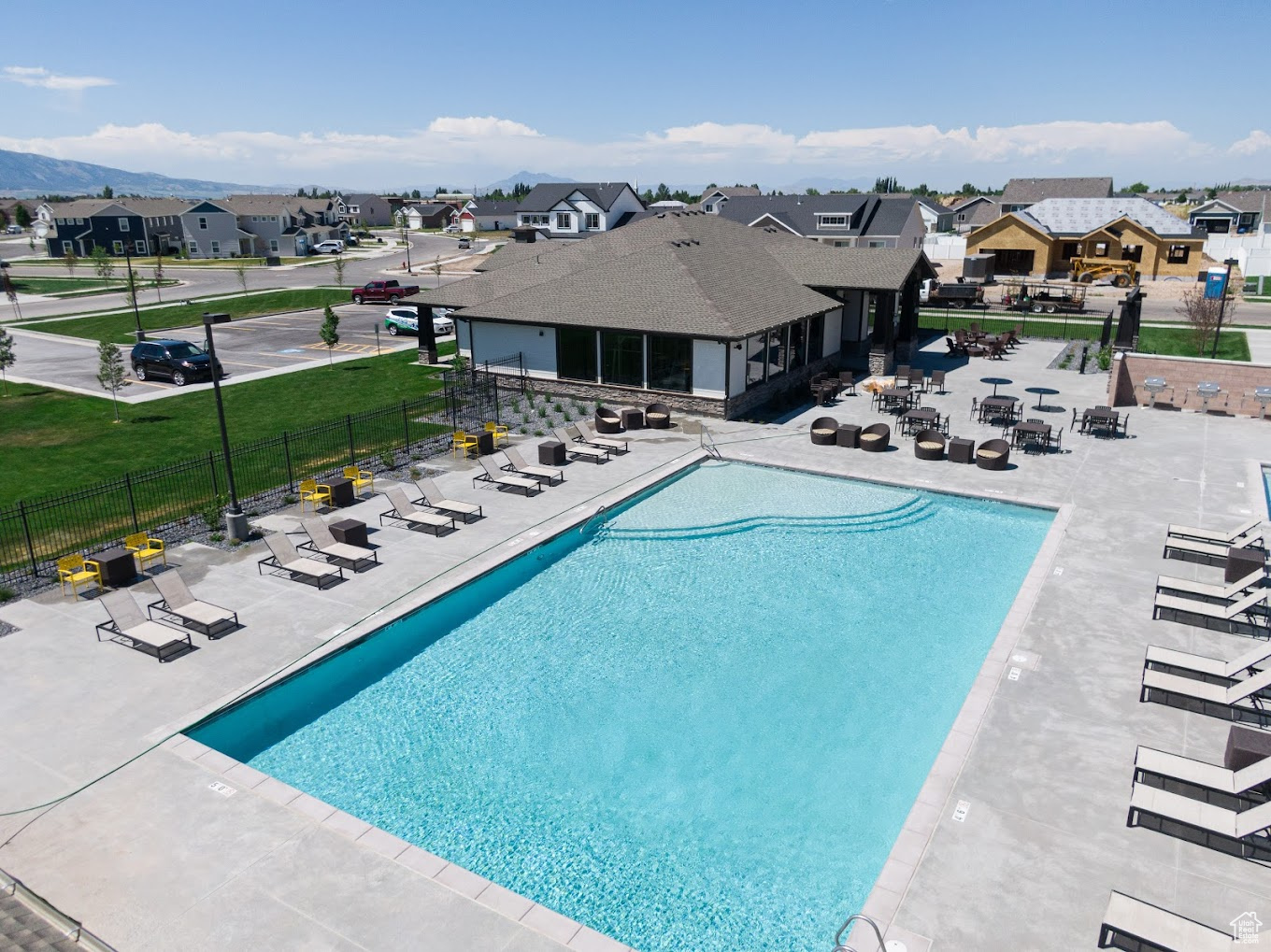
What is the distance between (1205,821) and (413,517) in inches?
635

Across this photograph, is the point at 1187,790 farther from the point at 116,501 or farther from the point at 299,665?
the point at 116,501

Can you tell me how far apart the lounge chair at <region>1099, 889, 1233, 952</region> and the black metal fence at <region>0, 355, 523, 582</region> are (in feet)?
62.1

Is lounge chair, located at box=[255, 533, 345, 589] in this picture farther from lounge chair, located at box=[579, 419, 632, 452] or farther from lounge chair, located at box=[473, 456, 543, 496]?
lounge chair, located at box=[579, 419, 632, 452]

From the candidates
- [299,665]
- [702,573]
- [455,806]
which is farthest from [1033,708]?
[299,665]

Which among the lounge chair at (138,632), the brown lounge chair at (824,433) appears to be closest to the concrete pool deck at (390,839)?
the lounge chair at (138,632)

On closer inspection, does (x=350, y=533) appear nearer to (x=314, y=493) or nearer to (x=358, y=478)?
(x=314, y=493)

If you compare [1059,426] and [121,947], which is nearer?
[121,947]

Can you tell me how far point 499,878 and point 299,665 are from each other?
Answer: 19.2 ft

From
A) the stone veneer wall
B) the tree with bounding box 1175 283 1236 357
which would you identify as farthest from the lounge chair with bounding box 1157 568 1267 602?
the tree with bounding box 1175 283 1236 357

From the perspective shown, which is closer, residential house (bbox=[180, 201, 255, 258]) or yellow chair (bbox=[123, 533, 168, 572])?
yellow chair (bbox=[123, 533, 168, 572])

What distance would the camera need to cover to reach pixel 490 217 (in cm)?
13388

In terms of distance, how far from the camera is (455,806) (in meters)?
11.3

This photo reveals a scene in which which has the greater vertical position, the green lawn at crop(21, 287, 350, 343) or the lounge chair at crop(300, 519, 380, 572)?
the green lawn at crop(21, 287, 350, 343)

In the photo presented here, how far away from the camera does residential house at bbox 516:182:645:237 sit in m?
107
